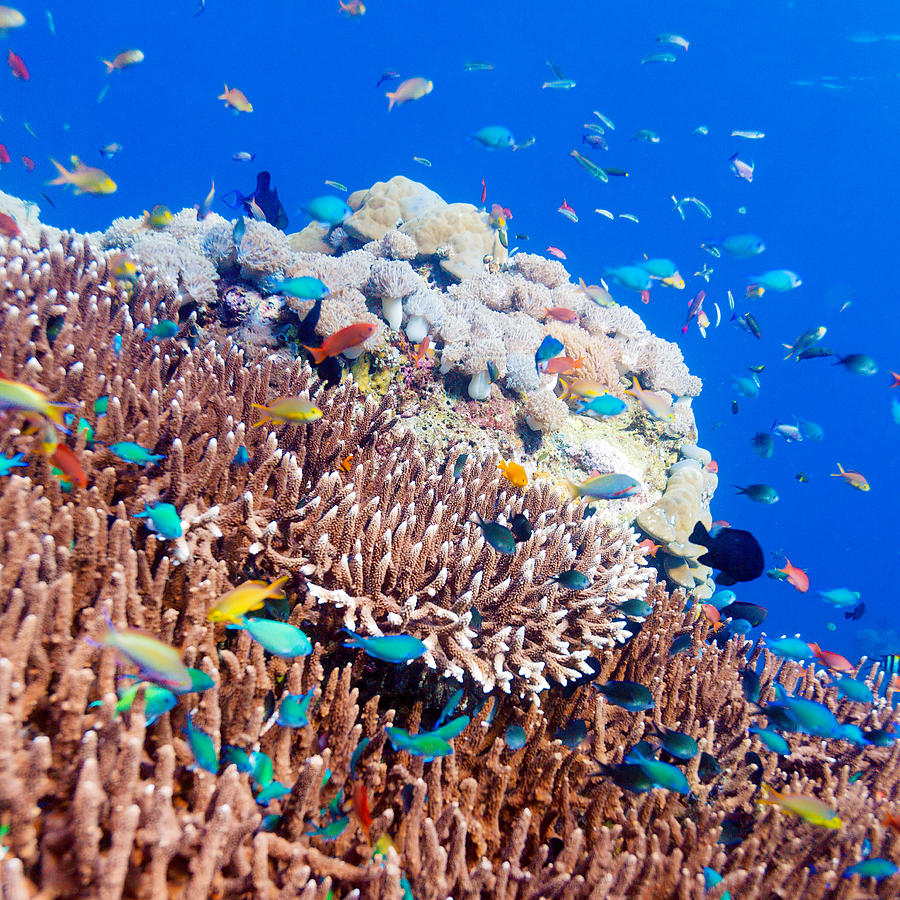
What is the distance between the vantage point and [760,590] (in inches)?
2176

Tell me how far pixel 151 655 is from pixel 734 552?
4.85m

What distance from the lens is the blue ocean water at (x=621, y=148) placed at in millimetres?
67250

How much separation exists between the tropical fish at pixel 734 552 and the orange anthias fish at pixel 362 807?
390 cm

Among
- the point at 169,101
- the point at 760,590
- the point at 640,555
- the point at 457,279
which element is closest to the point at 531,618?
the point at 640,555

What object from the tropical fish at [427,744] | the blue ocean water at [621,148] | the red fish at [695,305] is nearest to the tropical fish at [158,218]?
the tropical fish at [427,744]

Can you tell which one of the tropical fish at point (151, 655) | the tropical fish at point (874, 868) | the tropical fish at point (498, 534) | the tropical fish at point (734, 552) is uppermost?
the tropical fish at point (734, 552)

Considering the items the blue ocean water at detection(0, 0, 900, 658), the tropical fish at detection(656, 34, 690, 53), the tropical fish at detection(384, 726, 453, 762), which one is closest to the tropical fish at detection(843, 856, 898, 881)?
the tropical fish at detection(384, 726, 453, 762)

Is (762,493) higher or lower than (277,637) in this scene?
higher

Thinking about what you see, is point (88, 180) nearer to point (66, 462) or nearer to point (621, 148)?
point (66, 462)

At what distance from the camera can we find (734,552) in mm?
4703

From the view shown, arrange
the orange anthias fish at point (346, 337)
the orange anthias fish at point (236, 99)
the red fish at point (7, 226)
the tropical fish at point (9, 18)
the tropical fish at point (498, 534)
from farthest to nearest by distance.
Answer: the orange anthias fish at point (236, 99) < the tropical fish at point (9, 18) < the red fish at point (7, 226) < the orange anthias fish at point (346, 337) < the tropical fish at point (498, 534)

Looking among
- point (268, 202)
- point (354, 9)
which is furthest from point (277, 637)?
point (354, 9)

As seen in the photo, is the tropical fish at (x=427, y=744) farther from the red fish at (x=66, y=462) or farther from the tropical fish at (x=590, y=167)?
the tropical fish at (x=590, y=167)

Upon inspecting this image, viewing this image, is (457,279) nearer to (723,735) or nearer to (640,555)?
(640,555)
